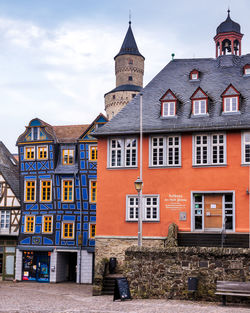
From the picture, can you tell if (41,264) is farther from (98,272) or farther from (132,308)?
(132,308)

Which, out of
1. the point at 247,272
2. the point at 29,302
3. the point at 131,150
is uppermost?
the point at 131,150

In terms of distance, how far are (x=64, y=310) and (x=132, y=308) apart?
2.35m

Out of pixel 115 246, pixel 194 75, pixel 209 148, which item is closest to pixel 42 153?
pixel 115 246

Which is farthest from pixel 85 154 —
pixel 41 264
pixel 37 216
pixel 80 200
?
pixel 41 264

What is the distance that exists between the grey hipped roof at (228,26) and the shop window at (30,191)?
651 inches

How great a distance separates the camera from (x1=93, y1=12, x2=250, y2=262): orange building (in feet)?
82.4

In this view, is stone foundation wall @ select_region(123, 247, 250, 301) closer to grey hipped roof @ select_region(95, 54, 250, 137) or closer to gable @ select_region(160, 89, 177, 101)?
grey hipped roof @ select_region(95, 54, 250, 137)

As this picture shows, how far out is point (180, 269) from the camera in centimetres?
1891

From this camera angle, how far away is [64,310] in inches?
682

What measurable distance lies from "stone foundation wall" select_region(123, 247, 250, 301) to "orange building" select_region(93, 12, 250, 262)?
564 centimetres

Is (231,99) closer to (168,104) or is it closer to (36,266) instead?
(168,104)

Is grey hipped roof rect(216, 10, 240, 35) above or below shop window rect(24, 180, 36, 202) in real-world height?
above

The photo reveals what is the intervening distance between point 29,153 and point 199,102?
49.2 feet

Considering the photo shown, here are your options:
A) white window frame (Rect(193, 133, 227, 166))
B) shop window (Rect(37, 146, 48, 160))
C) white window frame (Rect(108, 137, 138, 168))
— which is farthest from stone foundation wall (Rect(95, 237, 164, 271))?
shop window (Rect(37, 146, 48, 160))
